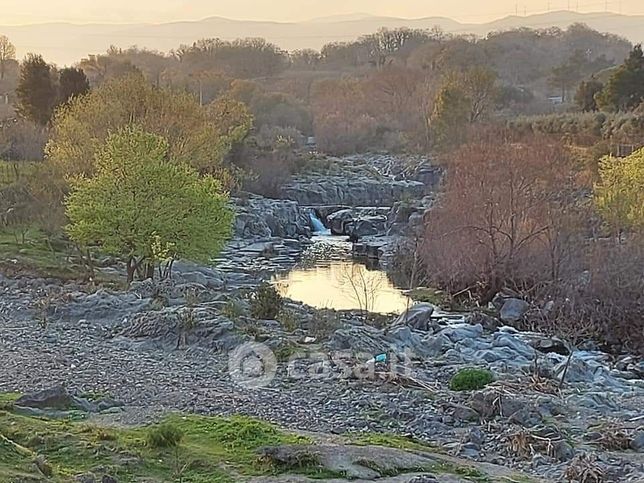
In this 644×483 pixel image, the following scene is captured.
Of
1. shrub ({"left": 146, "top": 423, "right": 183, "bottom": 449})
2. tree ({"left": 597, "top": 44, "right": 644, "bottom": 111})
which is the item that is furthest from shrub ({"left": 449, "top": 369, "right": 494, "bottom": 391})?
tree ({"left": 597, "top": 44, "right": 644, "bottom": 111})

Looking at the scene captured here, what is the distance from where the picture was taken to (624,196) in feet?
92.3

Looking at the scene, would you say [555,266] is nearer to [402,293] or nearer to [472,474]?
[402,293]

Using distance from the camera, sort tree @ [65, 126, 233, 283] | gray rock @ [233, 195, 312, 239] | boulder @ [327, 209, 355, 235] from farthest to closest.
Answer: boulder @ [327, 209, 355, 235], gray rock @ [233, 195, 312, 239], tree @ [65, 126, 233, 283]

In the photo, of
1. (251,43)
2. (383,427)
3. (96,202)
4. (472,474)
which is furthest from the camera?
(251,43)

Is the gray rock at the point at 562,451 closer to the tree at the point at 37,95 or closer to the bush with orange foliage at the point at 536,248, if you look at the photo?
the bush with orange foliage at the point at 536,248

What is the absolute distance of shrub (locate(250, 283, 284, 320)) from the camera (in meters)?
19.1

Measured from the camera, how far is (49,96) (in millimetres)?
46250

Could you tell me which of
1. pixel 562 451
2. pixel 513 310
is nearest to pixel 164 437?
pixel 562 451

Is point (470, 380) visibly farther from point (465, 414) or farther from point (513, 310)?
point (513, 310)

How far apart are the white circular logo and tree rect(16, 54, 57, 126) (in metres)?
33.3

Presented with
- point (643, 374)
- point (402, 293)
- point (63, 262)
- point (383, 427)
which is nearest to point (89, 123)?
point (63, 262)

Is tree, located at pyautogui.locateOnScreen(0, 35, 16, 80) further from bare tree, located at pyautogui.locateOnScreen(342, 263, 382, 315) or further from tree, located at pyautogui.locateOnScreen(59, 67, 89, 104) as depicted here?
bare tree, located at pyautogui.locateOnScreen(342, 263, 382, 315)

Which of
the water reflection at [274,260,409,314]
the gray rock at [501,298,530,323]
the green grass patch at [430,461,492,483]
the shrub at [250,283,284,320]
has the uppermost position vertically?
the green grass patch at [430,461,492,483]

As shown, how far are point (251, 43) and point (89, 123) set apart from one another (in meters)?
83.2
